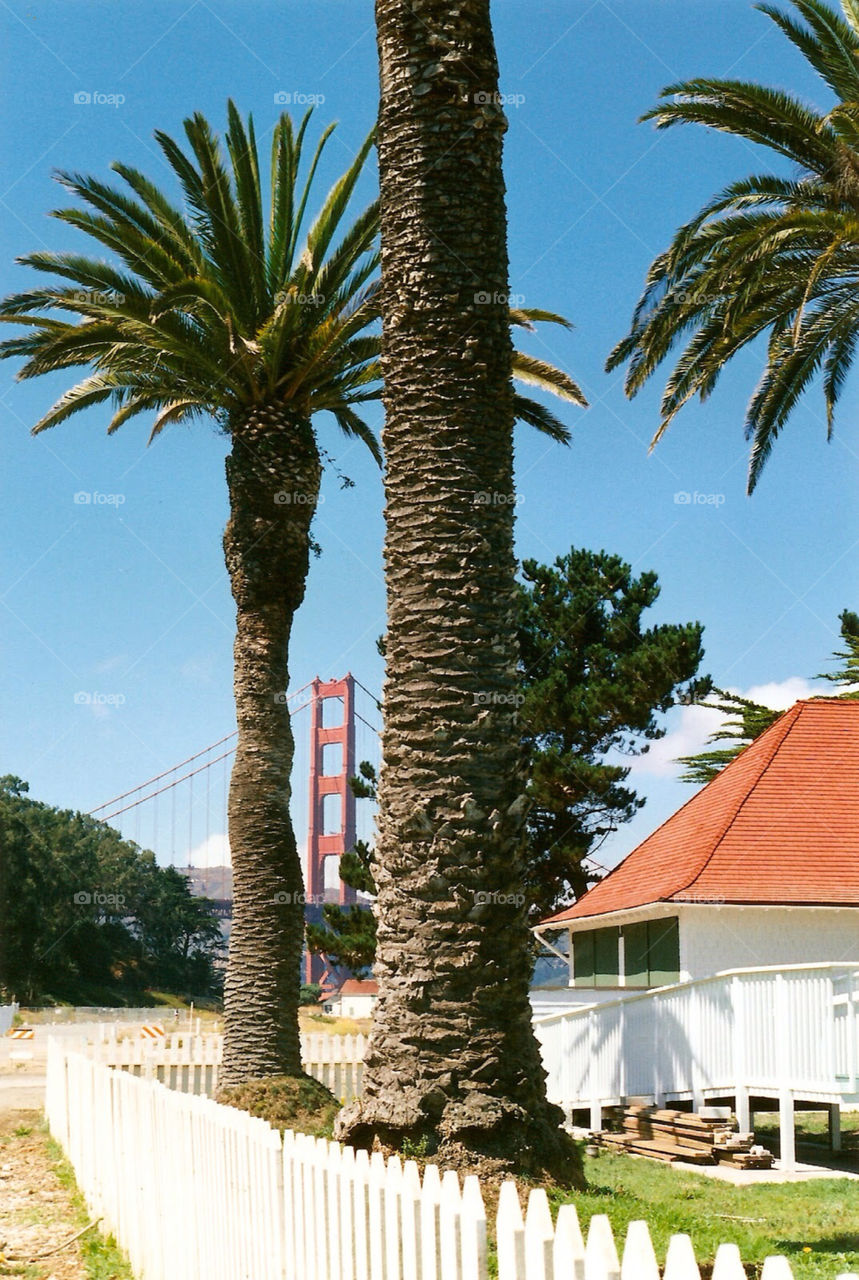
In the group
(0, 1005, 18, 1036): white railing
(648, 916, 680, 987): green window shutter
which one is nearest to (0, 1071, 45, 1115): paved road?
(648, 916, 680, 987): green window shutter

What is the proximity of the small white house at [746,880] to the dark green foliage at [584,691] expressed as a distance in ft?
24.2

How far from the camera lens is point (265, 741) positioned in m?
17.1

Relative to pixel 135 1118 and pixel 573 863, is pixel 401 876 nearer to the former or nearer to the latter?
pixel 135 1118

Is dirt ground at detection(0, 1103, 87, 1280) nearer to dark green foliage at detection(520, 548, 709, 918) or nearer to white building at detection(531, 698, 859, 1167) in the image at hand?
white building at detection(531, 698, 859, 1167)

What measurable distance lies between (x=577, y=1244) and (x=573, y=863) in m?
29.4

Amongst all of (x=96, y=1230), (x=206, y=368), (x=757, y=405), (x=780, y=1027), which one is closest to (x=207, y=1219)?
(x=96, y=1230)

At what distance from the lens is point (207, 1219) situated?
6777mm

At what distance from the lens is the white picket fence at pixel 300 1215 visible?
338cm

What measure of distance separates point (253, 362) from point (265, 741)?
15.6ft

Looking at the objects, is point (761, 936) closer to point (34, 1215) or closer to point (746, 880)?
point (746, 880)

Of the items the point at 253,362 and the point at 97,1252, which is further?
the point at 253,362

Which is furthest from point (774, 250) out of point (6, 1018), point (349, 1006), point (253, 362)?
point (349, 1006)

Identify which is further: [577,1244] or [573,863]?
[573,863]

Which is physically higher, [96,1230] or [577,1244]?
[577,1244]
